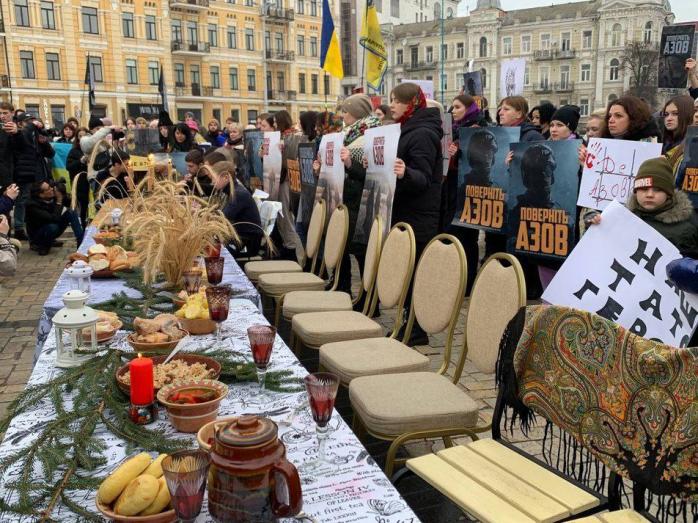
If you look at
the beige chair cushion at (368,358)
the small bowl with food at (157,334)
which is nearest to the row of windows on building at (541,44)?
the beige chair cushion at (368,358)

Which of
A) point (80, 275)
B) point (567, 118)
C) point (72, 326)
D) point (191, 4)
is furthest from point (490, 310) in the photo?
point (191, 4)

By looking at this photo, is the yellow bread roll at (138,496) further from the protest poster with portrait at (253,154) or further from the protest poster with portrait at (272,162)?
the protest poster with portrait at (253,154)

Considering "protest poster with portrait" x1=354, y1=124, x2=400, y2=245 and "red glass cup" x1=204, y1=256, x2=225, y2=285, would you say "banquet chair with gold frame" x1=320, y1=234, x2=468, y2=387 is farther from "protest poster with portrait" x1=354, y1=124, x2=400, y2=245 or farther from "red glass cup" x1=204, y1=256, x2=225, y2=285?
"protest poster with portrait" x1=354, y1=124, x2=400, y2=245

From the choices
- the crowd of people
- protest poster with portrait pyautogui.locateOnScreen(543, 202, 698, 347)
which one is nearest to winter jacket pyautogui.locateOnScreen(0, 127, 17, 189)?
the crowd of people

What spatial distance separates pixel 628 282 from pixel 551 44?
69181mm

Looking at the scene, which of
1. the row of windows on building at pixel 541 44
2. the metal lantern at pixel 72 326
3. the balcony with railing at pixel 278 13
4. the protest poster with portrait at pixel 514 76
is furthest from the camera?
the row of windows on building at pixel 541 44

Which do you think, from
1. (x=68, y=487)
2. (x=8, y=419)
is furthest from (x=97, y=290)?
(x=68, y=487)

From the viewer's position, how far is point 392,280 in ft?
12.5

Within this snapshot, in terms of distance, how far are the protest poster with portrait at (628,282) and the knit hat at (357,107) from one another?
122 inches

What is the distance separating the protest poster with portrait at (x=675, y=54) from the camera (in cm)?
673

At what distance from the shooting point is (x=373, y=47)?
8133 millimetres

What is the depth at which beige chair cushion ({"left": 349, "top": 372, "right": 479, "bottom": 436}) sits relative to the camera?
8.26 ft

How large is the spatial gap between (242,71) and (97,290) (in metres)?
47.2

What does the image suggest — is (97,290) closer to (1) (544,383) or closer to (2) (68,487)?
(2) (68,487)
